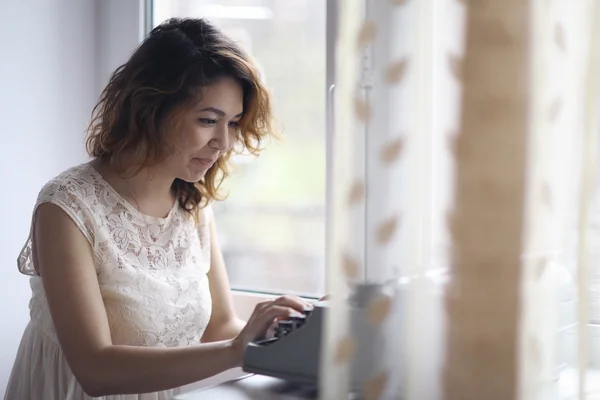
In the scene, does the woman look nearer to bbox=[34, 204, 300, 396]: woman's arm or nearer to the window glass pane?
bbox=[34, 204, 300, 396]: woman's arm

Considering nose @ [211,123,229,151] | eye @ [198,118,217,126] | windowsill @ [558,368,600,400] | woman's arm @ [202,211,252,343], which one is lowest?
woman's arm @ [202,211,252,343]

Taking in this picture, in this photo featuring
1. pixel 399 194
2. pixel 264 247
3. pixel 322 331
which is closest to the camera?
pixel 399 194

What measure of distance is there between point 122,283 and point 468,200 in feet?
2.61

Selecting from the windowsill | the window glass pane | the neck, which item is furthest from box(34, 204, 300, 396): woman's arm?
the window glass pane

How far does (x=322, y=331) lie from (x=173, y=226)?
2.11 feet

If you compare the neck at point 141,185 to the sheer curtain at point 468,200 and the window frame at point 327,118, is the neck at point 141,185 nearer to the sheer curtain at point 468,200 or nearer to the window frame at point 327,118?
the window frame at point 327,118

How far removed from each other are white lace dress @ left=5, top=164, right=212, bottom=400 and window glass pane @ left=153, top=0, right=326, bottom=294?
0.30 meters

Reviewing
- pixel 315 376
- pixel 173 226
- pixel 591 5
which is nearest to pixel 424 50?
pixel 591 5

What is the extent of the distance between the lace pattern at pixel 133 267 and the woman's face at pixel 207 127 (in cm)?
15

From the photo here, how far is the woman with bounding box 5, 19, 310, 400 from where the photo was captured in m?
1.36

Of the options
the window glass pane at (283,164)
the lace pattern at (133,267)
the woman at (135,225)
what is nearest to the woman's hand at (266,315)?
the woman at (135,225)

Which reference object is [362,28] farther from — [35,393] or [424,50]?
[35,393]

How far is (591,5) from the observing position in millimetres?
833

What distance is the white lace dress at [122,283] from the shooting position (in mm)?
1452
